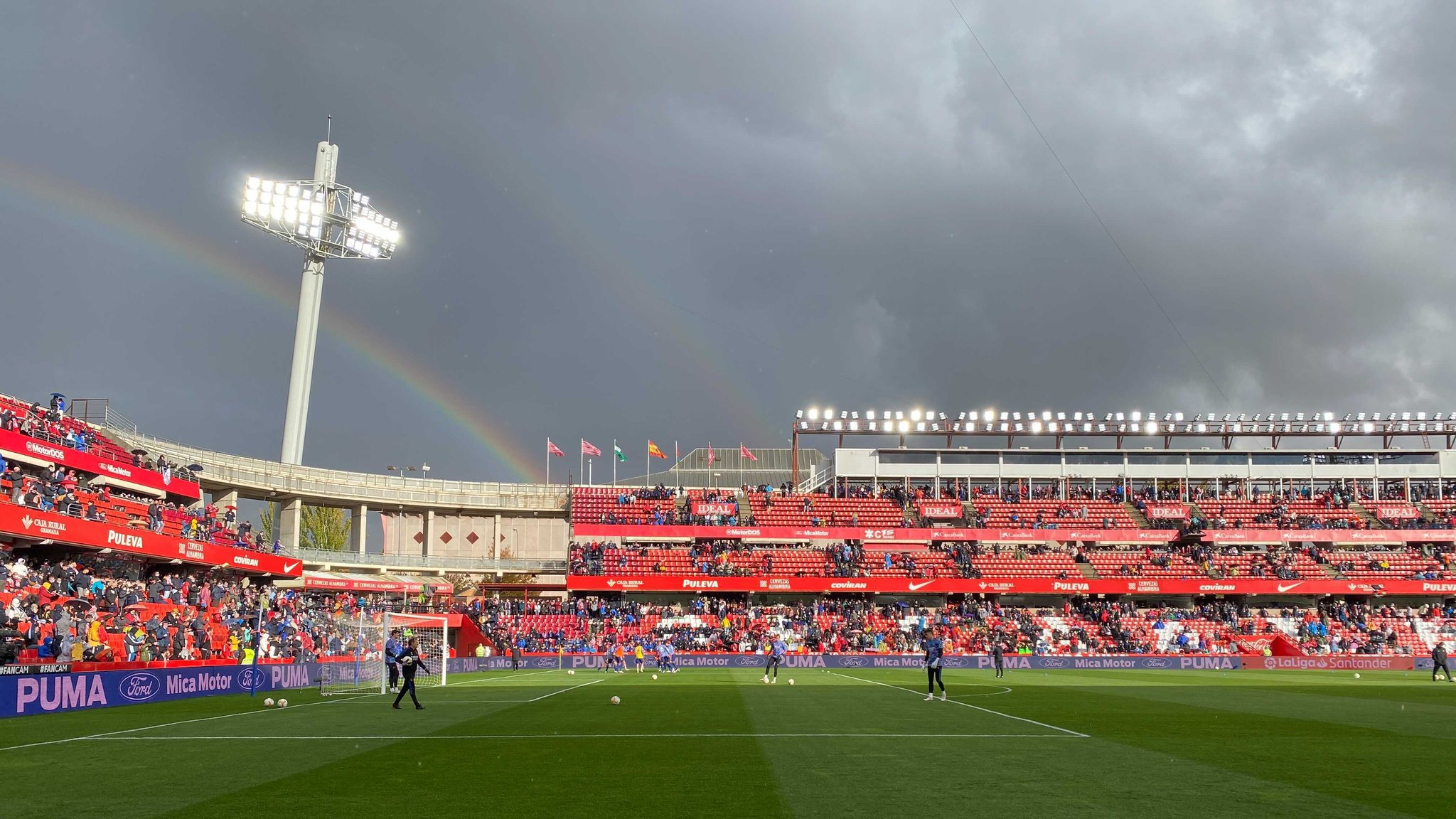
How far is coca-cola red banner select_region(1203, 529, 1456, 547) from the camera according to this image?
245 ft

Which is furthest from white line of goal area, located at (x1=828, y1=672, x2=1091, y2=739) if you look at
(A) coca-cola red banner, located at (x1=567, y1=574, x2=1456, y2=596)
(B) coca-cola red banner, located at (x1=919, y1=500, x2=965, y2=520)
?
(B) coca-cola red banner, located at (x1=919, y1=500, x2=965, y2=520)

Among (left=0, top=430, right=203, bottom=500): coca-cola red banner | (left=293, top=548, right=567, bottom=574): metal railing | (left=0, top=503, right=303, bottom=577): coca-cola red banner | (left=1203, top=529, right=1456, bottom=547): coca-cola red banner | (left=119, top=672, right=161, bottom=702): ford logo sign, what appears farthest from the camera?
(left=1203, top=529, right=1456, bottom=547): coca-cola red banner

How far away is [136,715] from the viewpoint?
23406mm

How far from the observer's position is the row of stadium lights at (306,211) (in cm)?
6575

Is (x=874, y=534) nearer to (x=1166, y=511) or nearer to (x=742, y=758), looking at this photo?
(x=1166, y=511)

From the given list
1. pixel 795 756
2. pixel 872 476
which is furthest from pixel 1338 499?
pixel 795 756

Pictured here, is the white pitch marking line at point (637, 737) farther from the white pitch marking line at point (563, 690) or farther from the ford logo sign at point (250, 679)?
the ford logo sign at point (250, 679)

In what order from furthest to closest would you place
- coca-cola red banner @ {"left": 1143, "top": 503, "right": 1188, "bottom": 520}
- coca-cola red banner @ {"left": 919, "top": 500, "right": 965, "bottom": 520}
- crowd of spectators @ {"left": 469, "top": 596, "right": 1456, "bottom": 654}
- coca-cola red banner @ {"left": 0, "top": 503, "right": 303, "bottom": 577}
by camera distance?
1. coca-cola red banner @ {"left": 1143, "top": 503, "right": 1188, "bottom": 520}
2. coca-cola red banner @ {"left": 919, "top": 500, "right": 965, "bottom": 520}
3. crowd of spectators @ {"left": 469, "top": 596, "right": 1456, "bottom": 654}
4. coca-cola red banner @ {"left": 0, "top": 503, "right": 303, "bottom": 577}

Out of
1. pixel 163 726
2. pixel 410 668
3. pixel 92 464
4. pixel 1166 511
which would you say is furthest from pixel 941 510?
pixel 163 726

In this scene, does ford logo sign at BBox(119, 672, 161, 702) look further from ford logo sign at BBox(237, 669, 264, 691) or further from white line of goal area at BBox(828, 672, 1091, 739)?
white line of goal area at BBox(828, 672, 1091, 739)

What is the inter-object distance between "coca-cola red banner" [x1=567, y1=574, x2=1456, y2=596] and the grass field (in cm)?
3915

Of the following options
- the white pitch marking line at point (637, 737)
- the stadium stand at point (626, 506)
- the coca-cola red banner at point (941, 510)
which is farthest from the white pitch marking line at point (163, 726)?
the coca-cola red banner at point (941, 510)

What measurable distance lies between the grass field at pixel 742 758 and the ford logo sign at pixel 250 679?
3675mm

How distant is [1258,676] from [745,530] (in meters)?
35.2
